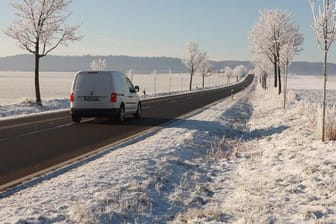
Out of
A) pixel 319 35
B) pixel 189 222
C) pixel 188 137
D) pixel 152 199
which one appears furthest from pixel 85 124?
pixel 189 222

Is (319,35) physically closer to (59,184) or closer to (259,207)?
(259,207)

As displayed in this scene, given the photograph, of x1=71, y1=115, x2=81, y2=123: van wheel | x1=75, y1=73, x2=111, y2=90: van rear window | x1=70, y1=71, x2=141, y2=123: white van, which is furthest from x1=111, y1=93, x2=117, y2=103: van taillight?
x1=71, y1=115, x2=81, y2=123: van wheel

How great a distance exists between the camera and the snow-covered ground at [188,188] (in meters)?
5.87

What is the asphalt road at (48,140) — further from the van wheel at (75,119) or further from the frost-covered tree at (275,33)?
the frost-covered tree at (275,33)

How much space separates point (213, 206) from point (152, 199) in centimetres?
92

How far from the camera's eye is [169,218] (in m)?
6.00

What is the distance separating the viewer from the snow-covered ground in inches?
231

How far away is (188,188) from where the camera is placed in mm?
7586

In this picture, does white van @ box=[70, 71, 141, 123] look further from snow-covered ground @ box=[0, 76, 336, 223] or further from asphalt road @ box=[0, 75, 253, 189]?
snow-covered ground @ box=[0, 76, 336, 223]

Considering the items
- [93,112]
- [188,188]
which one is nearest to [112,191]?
[188,188]

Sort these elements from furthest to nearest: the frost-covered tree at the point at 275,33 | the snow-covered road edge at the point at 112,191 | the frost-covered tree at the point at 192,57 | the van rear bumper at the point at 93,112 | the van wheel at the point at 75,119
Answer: the frost-covered tree at the point at 192,57 < the frost-covered tree at the point at 275,33 < the van wheel at the point at 75,119 < the van rear bumper at the point at 93,112 < the snow-covered road edge at the point at 112,191

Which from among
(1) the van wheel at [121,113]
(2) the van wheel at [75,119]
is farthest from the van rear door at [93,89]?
(1) the van wheel at [121,113]

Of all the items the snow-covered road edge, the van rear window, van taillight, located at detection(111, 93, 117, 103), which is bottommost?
the snow-covered road edge

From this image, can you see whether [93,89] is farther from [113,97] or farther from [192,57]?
[192,57]
